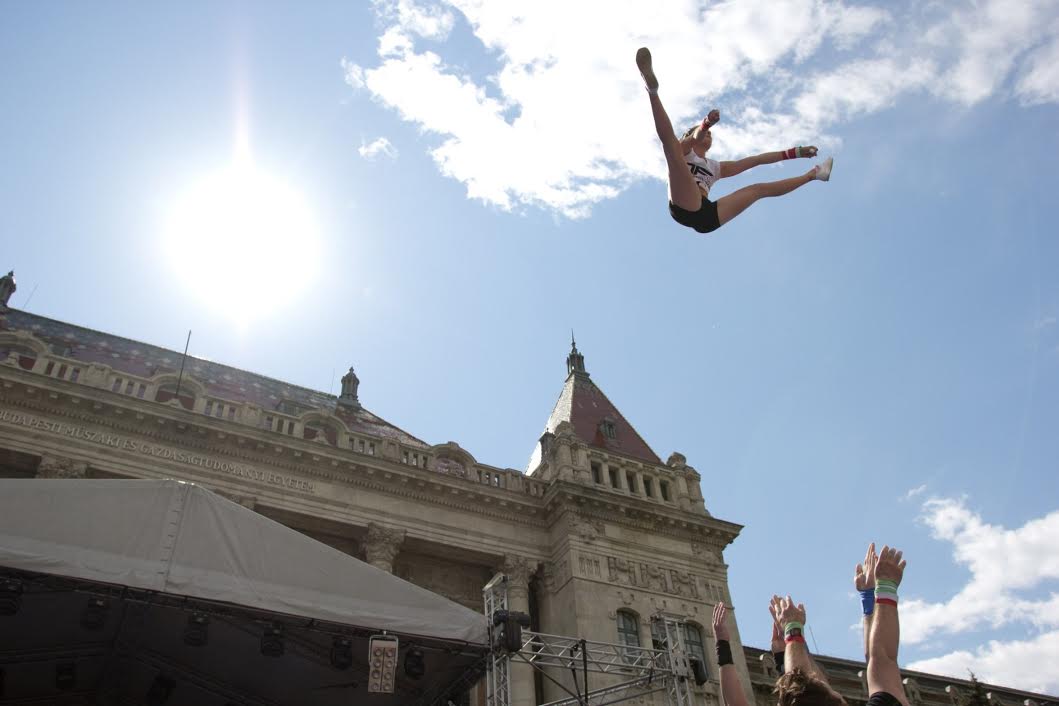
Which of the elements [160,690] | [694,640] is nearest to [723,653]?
[160,690]

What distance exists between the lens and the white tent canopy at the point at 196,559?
10297mm

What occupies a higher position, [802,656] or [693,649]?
[693,649]

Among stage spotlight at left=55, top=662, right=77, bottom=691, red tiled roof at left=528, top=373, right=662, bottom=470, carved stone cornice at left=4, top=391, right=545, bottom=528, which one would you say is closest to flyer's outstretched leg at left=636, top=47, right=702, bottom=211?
stage spotlight at left=55, top=662, right=77, bottom=691

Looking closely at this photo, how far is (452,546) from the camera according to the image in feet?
80.2

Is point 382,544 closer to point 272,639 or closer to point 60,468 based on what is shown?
point 60,468

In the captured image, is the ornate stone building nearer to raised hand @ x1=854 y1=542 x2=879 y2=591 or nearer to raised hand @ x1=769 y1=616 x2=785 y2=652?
raised hand @ x1=769 y1=616 x2=785 y2=652

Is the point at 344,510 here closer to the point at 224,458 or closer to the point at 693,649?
the point at 224,458

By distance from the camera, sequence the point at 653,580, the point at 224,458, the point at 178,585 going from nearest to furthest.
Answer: the point at 178,585, the point at 224,458, the point at 653,580

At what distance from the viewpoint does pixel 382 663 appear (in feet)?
37.8

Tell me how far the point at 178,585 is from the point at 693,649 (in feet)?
62.3

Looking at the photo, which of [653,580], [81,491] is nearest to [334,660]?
[81,491]

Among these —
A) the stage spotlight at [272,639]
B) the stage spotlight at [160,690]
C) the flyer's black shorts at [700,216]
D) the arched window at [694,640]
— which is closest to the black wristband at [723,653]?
the flyer's black shorts at [700,216]

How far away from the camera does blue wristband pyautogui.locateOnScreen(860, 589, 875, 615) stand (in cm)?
539

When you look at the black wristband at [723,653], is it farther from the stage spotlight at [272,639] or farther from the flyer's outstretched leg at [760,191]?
the stage spotlight at [272,639]
